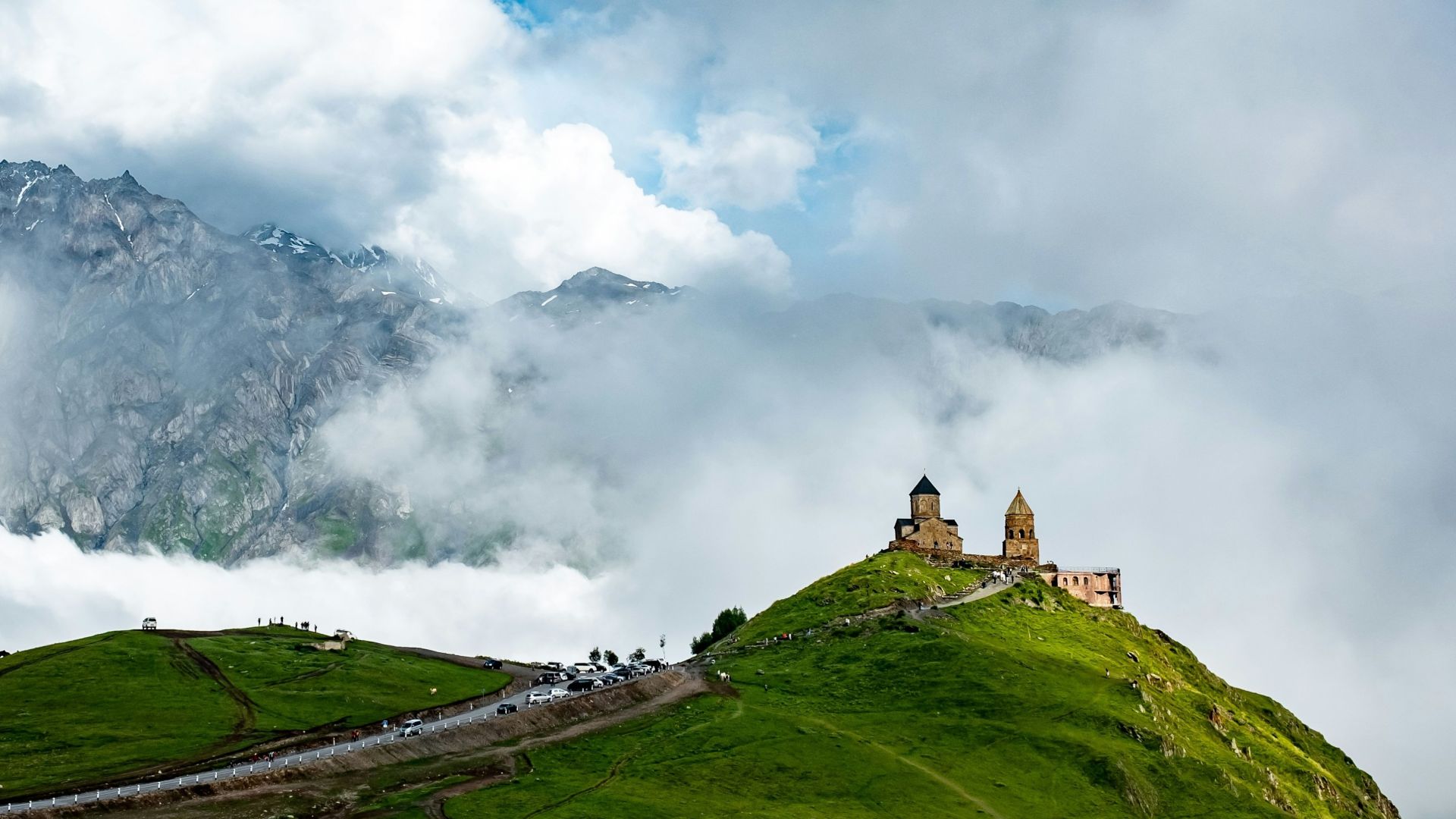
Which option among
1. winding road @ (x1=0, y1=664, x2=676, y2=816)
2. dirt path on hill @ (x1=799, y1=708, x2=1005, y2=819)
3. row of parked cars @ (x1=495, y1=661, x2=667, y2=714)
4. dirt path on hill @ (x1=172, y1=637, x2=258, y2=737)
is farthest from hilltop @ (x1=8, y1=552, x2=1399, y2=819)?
dirt path on hill @ (x1=172, y1=637, x2=258, y2=737)

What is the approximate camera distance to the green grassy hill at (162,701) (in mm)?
135625

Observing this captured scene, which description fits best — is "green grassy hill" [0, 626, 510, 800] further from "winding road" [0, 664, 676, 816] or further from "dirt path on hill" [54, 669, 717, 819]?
"dirt path on hill" [54, 669, 717, 819]

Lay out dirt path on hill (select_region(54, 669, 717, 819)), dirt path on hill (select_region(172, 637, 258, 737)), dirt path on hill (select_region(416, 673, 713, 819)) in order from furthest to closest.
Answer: dirt path on hill (select_region(172, 637, 258, 737)) < dirt path on hill (select_region(416, 673, 713, 819)) < dirt path on hill (select_region(54, 669, 717, 819))

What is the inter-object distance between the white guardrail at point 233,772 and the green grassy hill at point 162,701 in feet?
25.0

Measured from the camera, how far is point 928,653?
177m

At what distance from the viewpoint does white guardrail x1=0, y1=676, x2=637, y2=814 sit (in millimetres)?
111250

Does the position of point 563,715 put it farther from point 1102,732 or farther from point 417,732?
point 1102,732

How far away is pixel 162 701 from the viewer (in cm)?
16312

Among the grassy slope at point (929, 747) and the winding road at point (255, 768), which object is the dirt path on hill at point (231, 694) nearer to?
the winding road at point (255, 768)

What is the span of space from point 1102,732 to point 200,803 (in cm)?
10382

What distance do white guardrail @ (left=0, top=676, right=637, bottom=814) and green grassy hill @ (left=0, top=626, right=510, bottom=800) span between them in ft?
25.0

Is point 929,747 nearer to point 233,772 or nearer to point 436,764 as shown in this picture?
point 436,764

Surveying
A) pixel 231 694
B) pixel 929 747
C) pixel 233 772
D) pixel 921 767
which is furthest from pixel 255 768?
pixel 929 747

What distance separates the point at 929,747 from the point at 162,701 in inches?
3858
